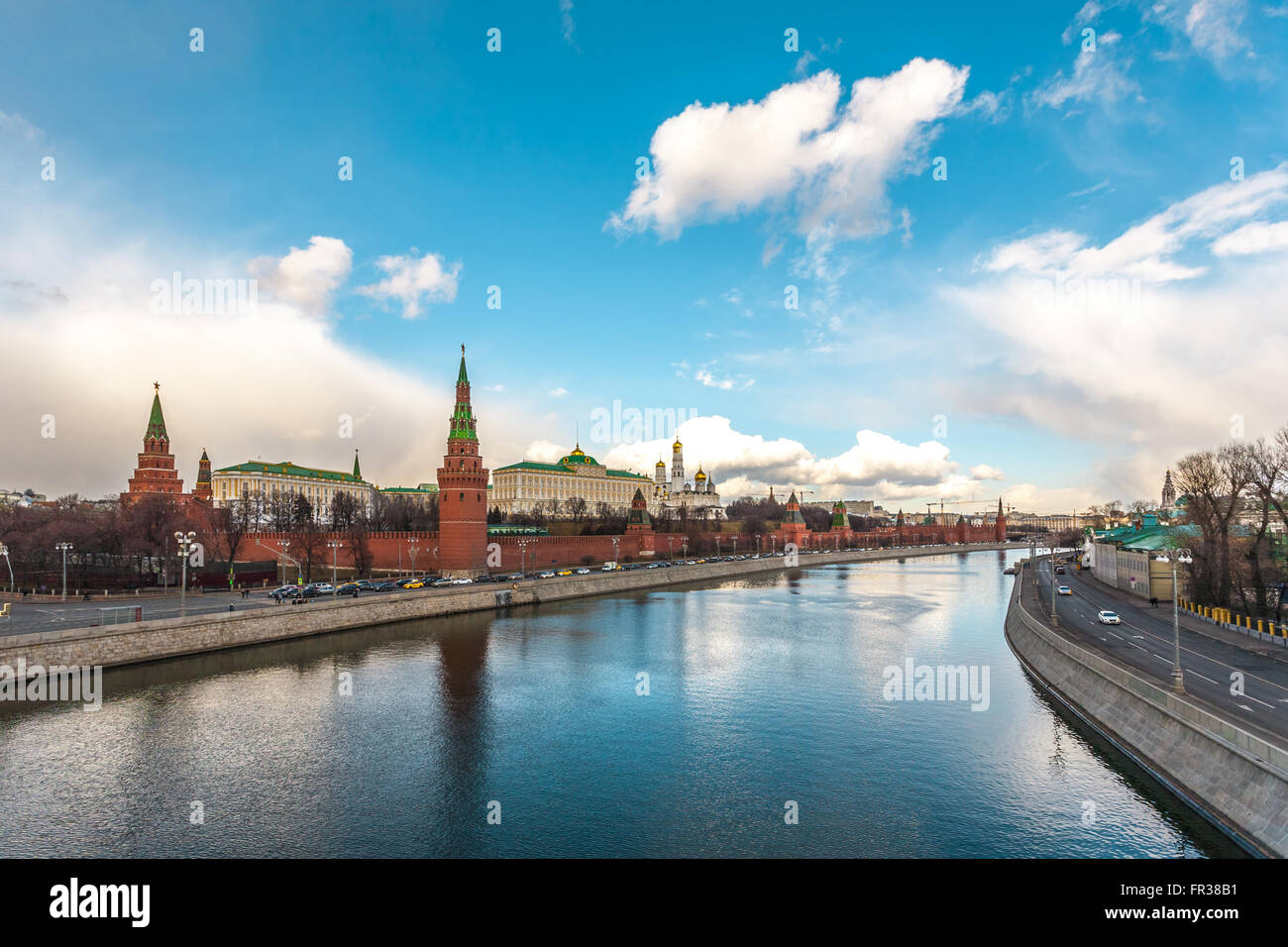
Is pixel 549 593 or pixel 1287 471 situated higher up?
pixel 1287 471

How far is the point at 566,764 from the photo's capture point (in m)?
17.2

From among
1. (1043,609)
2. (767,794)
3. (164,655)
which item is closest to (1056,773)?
(767,794)

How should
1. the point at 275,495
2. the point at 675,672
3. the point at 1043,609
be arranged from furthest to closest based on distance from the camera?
the point at 275,495 → the point at 1043,609 → the point at 675,672

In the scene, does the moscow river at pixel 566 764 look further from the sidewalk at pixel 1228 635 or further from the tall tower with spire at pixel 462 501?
the tall tower with spire at pixel 462 501

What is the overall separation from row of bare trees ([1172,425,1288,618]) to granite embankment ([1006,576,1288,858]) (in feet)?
50.0

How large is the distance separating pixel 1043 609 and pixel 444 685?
32543 mm

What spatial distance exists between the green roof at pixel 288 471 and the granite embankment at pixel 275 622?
80.7 metres

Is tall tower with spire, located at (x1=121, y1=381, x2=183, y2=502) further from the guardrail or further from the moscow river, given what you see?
the guardrail

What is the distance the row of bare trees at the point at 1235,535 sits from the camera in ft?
102

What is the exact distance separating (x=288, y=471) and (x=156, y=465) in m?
52.4
